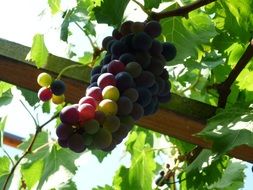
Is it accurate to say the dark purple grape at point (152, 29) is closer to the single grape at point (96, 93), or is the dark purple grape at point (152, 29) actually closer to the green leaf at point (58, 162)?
the single grape at point (96, 93)

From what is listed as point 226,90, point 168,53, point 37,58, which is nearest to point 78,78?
point 37,58

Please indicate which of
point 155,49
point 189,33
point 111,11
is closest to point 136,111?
point 155,49

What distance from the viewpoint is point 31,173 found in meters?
1.27

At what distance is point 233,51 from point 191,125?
0.30 meters

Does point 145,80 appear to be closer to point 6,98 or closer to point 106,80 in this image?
point 106,80

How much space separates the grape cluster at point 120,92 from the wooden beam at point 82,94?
0.14m

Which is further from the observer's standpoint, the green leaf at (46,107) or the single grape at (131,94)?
the green leaf at (46,107)

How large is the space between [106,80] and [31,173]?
0.55 metres

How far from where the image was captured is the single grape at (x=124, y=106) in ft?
2.52

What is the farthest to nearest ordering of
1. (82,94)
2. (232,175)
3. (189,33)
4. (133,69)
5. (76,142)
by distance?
(232,175)
(189,33)
(82,94)
(133,69)
(76,142)

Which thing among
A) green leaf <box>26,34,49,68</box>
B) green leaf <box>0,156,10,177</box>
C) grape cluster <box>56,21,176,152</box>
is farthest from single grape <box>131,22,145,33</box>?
green leaf <box>0,156,10,177</box>

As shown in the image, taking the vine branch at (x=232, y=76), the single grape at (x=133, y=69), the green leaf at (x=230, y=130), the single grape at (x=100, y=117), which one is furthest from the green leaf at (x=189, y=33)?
the single grape at (x=100, y=117)

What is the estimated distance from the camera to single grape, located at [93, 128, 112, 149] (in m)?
0.72

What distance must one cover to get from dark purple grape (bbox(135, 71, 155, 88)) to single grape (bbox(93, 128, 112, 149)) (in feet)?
0.41
